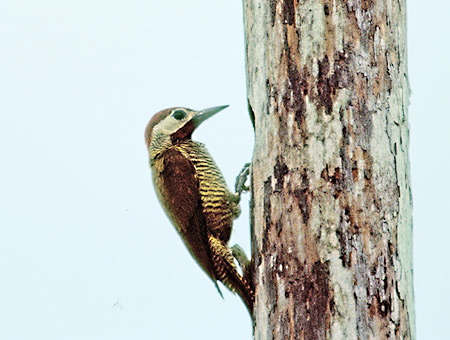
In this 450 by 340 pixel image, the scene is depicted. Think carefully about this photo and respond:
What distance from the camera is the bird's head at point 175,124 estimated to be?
4352 mm

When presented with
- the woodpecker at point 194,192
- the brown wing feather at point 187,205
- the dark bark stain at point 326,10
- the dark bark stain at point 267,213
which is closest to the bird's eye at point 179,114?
the woodpecker at point 194,192

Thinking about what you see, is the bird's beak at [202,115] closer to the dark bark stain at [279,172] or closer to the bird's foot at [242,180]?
the bird's foot at [242,180]

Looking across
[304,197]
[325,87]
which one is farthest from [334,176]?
[325,87]

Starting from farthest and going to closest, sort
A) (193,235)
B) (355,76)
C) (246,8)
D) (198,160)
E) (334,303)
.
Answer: (198,160), (193,235), (246,8), (355,76), (334,303)

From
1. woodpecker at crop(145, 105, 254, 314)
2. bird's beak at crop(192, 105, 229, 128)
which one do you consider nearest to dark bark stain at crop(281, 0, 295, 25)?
woodpecker at crop(145, 105, 254, 314)

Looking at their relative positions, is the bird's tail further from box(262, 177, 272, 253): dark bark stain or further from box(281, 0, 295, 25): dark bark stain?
box(281, 0, 295, 25): dark bark stain

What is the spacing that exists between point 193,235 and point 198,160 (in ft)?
1.86

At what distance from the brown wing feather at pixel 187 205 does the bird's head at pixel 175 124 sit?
28 centimetres

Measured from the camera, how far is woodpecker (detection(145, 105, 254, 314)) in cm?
378

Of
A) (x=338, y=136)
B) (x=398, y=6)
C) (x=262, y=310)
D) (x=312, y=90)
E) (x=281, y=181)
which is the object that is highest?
(x=398, y=6)

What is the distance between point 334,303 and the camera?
2.45 m

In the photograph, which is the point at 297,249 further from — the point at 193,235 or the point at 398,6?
the point at 193,235

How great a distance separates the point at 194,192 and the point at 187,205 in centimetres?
10

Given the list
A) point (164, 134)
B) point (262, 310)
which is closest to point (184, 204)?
point (164, 134)
